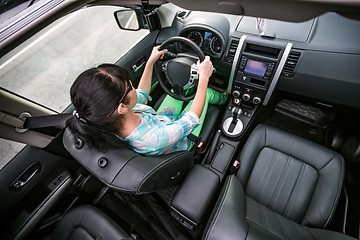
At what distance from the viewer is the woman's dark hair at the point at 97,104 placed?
88 centimetres

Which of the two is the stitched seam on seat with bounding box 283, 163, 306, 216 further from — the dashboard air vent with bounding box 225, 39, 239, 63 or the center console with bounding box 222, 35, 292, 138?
the dashboard air vent with bounding box 225, 39, 239, 63

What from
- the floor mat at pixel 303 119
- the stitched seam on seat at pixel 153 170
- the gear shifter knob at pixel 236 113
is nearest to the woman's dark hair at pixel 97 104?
the stitched seam on seat at pixel 153 170

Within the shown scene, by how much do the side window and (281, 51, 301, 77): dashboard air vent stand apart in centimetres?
194

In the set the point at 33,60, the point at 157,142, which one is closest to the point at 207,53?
the point at 157,142

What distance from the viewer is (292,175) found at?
1333 millimetres

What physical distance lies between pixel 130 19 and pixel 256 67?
121 centimetres

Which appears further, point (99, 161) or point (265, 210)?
point (265, 210)

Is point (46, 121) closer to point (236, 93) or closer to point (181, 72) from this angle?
point (181, 72)

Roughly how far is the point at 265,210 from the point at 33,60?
3452 mm

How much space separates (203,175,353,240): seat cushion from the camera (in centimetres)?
74

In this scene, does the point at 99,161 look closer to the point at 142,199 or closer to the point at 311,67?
the point at 142,199

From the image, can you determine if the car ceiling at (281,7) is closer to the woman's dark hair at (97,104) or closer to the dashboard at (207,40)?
the woman's dark hair at (97,104)

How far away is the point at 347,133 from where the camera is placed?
1761mm

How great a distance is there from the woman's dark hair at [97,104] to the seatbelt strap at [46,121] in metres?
0.07
